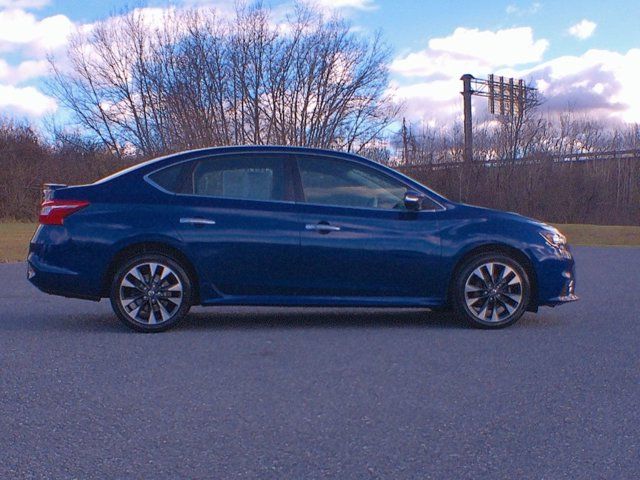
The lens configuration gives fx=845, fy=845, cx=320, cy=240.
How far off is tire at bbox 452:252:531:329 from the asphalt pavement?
0.60 feet

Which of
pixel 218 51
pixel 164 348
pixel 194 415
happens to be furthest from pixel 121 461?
pixel 218 51

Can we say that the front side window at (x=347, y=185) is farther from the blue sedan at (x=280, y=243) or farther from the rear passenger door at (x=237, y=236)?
the rear passenger door at (x=237, y=236)

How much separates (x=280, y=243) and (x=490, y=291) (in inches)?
78.8

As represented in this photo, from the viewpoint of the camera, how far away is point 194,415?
189 inches

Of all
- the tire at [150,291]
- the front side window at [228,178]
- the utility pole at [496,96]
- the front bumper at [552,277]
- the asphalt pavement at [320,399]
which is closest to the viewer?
the asphalt pavement at [320,399]

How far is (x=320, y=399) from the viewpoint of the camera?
17.0 ft

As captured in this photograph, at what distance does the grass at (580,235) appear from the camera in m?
24.4

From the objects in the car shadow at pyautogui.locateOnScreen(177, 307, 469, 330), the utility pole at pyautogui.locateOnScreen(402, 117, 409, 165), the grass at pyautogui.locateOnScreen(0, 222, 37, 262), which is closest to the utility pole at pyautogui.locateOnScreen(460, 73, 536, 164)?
the utility pole at pyautogui.locateOnScreen(402, 117, 409, 165)

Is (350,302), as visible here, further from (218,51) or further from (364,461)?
(218,51)

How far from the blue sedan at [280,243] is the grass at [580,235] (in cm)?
1525

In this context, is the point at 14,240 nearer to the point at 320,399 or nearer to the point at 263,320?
the point at 263,320

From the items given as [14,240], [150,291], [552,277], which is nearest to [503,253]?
[552,277]

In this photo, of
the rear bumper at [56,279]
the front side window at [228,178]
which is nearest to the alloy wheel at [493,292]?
the front side window at [228,178]

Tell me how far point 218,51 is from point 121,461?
35280 millimetres
